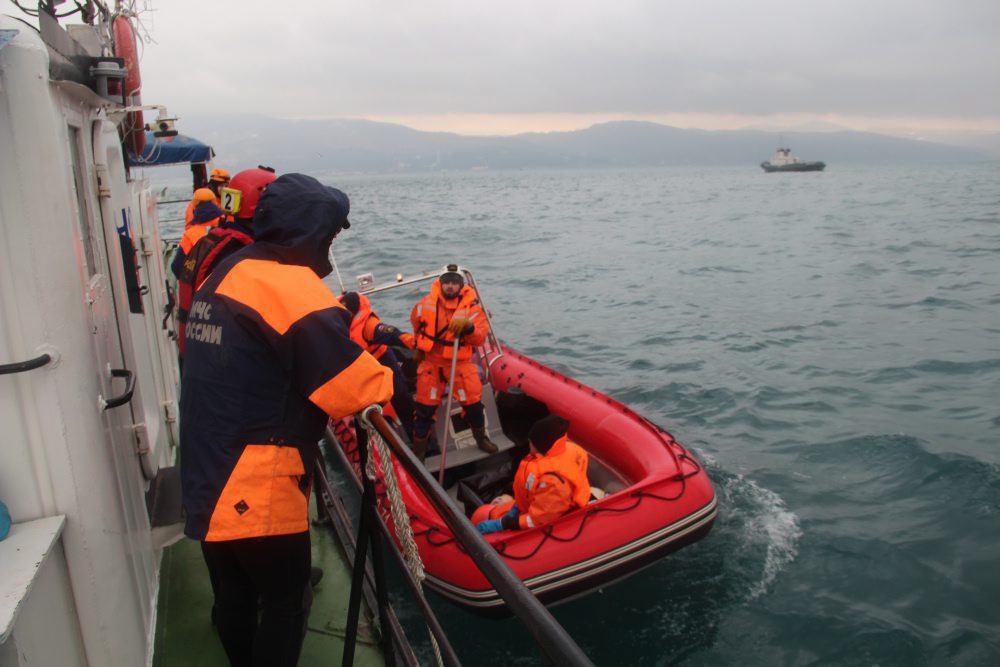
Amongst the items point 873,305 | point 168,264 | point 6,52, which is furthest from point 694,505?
point 873,305

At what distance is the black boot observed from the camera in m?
5.29

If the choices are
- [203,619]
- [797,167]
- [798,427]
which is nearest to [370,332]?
[203,619]

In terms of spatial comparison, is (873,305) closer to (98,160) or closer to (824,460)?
(824,460)

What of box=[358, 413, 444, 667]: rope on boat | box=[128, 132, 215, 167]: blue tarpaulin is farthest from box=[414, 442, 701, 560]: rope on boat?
box=[128, 132, 215, 167]: blue tarpaulin

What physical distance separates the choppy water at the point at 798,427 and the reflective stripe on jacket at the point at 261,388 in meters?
2.68

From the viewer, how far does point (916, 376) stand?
830 cm

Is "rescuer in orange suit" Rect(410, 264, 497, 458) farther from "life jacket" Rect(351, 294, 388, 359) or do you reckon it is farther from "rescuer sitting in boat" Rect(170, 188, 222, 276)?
"rescuer sitting in boat" Rect(170, 188, 222, 276)

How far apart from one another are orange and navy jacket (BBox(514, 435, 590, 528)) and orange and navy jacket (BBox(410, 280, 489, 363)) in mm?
1341

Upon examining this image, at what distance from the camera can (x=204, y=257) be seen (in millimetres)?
2928

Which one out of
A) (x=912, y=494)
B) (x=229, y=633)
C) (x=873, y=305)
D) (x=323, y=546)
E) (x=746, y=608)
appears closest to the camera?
(x=229, y=633)

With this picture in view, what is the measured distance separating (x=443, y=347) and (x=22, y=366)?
377 cm

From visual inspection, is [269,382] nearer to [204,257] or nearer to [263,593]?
[263,593]

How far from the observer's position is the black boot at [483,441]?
5.29 m

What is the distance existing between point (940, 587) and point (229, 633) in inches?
170
